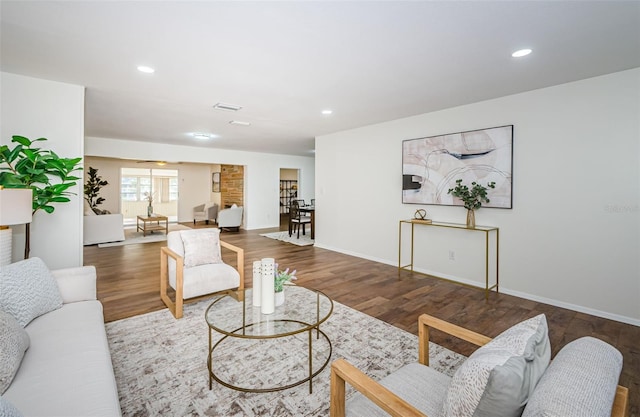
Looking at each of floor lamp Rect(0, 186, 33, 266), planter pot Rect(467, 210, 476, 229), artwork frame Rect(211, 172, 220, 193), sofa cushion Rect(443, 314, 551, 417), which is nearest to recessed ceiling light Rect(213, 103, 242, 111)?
floor lamp Rect(0, 186, 33, 266)

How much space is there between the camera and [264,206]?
9625 millimetres

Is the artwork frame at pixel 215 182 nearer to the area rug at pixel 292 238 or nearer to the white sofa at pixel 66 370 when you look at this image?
the area rug at pixel 292 238

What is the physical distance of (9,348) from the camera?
54.1 inches

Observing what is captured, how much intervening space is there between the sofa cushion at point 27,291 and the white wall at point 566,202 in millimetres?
4388

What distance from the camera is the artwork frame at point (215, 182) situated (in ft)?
37.6

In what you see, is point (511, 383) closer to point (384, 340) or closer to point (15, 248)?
point (384, 340)

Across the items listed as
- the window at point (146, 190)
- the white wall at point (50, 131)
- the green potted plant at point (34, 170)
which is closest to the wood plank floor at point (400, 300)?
the white wall at point (50, 131)

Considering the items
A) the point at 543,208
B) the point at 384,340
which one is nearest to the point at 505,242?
the point at 543,208

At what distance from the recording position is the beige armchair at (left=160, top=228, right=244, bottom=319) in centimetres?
311

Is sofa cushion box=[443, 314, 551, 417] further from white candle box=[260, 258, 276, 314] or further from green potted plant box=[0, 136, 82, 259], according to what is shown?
green potted plant box=[0, 136, 82, 259]

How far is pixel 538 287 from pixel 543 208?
0.95 metres

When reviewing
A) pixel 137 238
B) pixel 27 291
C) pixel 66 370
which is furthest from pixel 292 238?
pixel 66 370

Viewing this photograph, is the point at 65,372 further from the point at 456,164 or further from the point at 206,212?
the point at 206,212

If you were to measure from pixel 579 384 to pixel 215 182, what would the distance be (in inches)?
468
